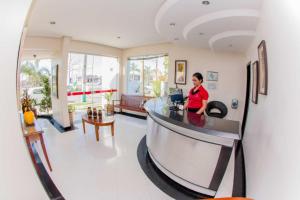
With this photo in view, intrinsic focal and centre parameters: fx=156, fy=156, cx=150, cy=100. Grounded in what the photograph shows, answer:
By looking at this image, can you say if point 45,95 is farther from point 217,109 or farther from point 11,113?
point 11,113

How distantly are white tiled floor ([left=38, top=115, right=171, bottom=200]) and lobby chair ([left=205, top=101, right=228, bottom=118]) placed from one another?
2022mm

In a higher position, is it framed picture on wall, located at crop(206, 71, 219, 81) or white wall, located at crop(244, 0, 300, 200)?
framed picture on wall, located at crop(206, 71, 219, 81)

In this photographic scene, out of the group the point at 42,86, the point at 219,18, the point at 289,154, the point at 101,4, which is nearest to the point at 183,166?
the point at 289,154

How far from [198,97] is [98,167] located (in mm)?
2228

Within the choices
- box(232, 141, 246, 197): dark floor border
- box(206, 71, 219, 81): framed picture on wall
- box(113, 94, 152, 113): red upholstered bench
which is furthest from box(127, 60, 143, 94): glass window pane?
box(232, 141, 246, 197): dark floor border

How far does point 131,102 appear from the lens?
6.53m

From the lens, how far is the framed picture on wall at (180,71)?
197 inches

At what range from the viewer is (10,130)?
612mm

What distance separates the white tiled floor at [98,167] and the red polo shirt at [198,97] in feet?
5.07

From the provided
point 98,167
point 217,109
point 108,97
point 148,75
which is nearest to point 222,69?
point 217,109

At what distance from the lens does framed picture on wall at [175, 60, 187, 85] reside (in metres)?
5.02

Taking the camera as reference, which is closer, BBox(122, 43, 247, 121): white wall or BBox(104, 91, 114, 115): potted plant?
BBox(122, 43, 247, 121): white wall

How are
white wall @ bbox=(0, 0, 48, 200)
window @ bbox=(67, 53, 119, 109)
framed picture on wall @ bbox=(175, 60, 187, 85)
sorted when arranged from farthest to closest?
1. window @ bbox=(67, 53, 119, 109)
2. framed picture on wall @ bbox=(175, 60, 187, 85)
3. white wall @ bbox=(0, 0, 48, 200)

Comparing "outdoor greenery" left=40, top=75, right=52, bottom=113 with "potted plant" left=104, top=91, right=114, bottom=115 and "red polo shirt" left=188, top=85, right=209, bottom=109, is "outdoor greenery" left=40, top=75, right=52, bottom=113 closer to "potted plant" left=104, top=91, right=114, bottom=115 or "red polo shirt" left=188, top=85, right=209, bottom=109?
"potted plant" left=104, top=91, right=114, bottom=115
